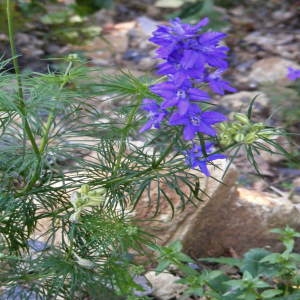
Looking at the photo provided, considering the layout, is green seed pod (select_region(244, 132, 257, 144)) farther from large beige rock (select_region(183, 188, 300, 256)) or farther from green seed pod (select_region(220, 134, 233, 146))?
large beige rock (select_region(183, 188, 300, 256))

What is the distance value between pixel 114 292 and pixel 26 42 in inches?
109

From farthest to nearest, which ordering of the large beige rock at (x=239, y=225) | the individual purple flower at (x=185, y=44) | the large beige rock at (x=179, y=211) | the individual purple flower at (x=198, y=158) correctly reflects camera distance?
the large beige rock at (x=239, y=225), the large beige rock at (x=179, y=211), the individual purple flower at (x=198, y=158), the individual purple flower at (x=185, y=44)

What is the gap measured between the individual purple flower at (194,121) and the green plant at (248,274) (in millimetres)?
442

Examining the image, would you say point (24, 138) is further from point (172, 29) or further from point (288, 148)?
point (288, 148)

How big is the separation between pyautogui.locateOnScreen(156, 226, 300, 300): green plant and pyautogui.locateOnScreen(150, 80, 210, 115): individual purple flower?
501 millimetres

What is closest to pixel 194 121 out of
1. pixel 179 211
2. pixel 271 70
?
pixel 179 211

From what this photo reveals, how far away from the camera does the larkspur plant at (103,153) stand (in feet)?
5.65

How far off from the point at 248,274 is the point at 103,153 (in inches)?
20.9

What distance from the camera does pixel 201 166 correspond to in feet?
6.30

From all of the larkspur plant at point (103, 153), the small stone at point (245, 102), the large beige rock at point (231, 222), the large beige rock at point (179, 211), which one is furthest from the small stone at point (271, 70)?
the larkspur plant at point (103, 153)

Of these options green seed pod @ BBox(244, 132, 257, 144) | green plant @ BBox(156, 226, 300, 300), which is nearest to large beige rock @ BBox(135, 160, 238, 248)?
green plant @ BBox(156, 226, 300, 300)

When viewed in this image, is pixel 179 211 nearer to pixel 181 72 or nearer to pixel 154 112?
pixel 154 112

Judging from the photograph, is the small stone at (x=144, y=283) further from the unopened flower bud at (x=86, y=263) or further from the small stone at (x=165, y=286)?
the unopened flower bud at (x=86, y=263)

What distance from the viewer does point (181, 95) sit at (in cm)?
171
